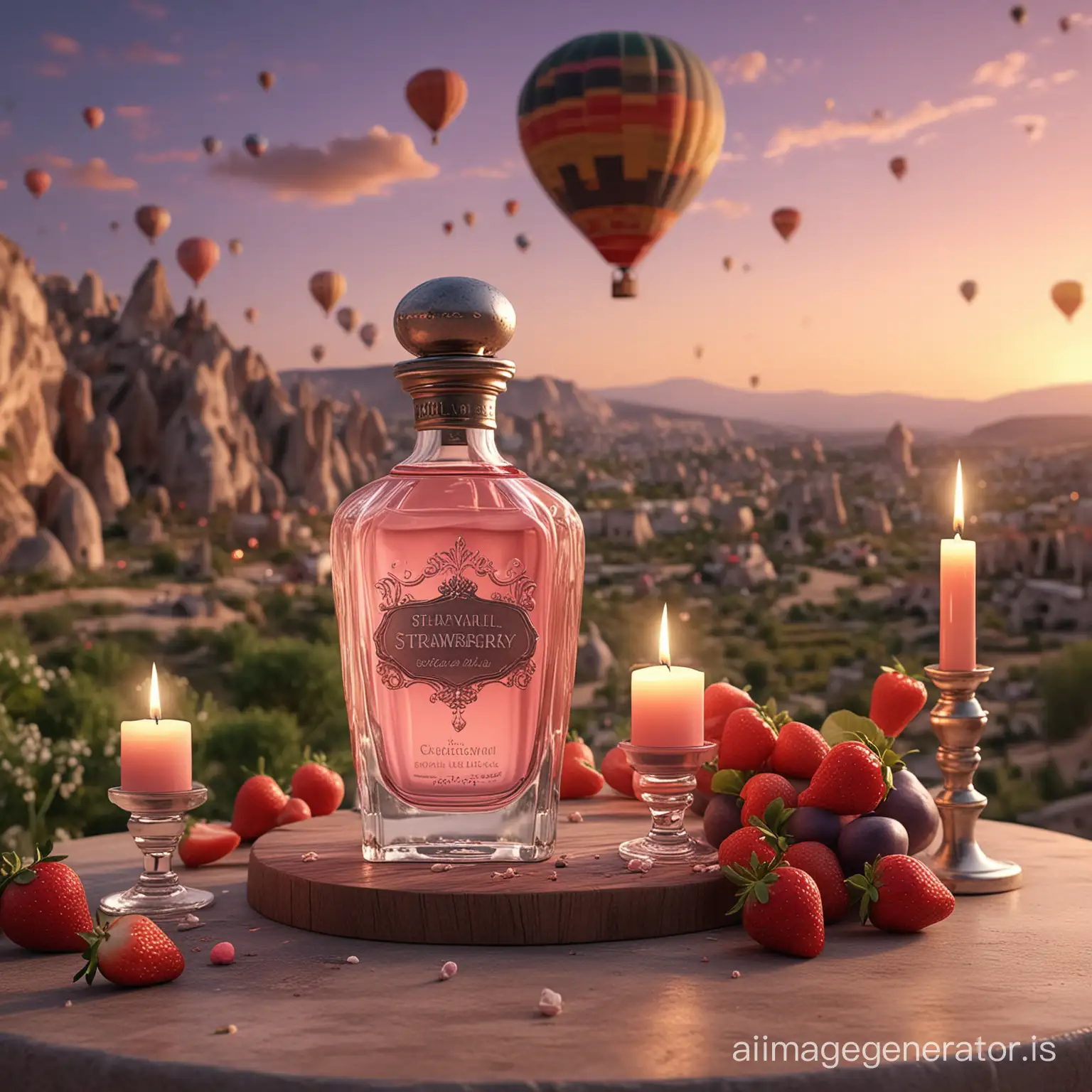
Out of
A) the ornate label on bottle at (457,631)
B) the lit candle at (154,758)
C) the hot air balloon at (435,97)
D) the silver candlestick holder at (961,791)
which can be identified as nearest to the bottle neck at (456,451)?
the ornate label on bottle at (457,631)

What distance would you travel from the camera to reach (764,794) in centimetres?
194

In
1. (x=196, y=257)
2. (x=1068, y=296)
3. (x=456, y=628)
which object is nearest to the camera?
(x=456, y=628)

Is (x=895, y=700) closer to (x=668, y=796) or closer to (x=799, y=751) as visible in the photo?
(x=799, y=751)

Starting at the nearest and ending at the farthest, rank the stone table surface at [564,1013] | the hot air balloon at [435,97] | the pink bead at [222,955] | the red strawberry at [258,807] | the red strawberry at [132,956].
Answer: the stone table surface at [564,1013]
the red strawberry at [132,956]
the pink bead at [222,955]
the red strawberry at [258,807]
the hot air balloon at [435,97]

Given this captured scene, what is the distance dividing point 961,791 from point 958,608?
0.99 feet

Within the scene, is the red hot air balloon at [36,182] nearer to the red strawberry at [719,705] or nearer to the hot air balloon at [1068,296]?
the hot air balloon at [1068,296]

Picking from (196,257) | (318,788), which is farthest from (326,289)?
(318,788)

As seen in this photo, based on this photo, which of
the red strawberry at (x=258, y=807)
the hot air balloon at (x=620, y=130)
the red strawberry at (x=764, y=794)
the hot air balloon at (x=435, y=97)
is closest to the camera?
the red strawberry at (x=764, y=794)

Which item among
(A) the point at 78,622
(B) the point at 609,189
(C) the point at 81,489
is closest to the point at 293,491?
(C) the point at 81,489

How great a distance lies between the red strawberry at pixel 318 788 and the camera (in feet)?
8.19

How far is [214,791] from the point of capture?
760 cm

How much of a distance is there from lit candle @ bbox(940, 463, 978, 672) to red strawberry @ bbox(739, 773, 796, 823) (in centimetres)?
35

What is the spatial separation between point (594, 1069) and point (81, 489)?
30.1 metres

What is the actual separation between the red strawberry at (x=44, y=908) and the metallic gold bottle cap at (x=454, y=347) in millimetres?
844
